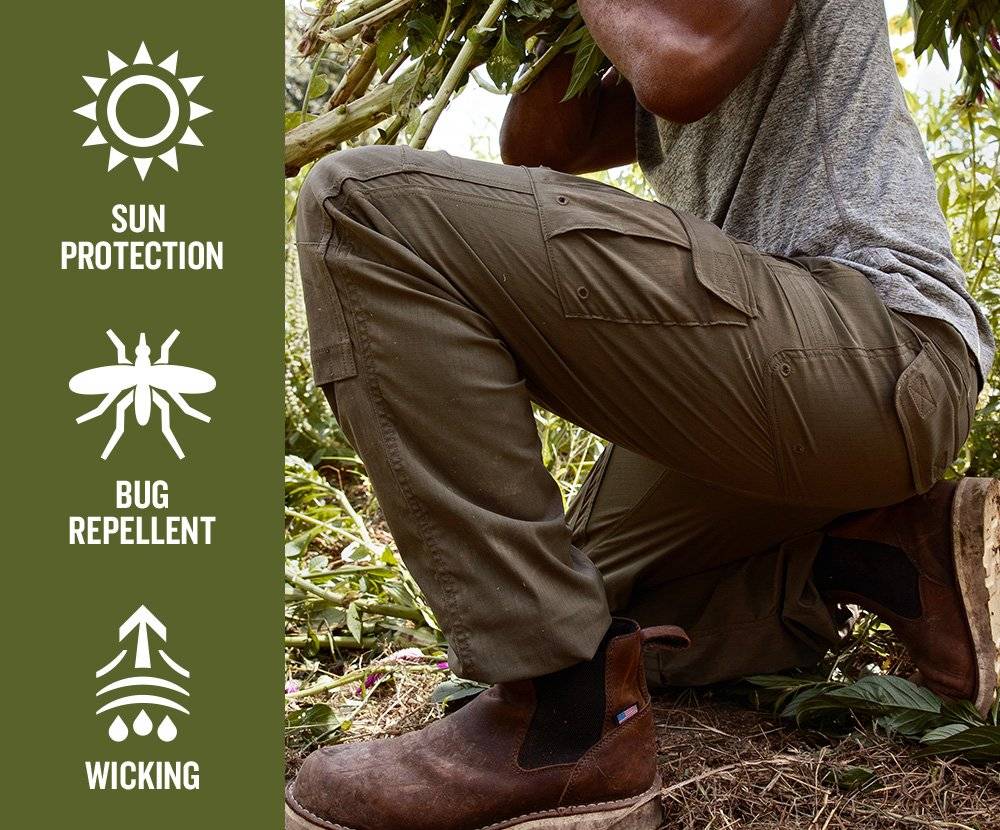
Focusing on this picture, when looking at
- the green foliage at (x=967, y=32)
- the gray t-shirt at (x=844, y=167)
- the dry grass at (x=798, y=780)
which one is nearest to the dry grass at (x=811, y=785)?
the dry grass at (x=798, y=780)

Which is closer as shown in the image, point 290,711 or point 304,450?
point 290,711

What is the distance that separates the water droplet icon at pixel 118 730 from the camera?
126 centimetres

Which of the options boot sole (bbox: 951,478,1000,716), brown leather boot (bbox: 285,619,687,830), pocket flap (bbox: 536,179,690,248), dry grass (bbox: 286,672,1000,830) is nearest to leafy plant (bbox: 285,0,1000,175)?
pocket flap (bbox: 536,179,690,248)

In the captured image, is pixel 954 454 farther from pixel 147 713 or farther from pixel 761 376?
pixel 147 713

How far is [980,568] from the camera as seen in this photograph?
158 centimetres

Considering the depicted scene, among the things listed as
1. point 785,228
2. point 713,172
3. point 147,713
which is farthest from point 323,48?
point 147,713

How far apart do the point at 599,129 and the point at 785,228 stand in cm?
49

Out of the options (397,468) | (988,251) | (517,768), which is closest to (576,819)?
(517,768)

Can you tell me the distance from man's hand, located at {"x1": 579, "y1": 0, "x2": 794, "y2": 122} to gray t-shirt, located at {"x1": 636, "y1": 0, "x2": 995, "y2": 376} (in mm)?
89

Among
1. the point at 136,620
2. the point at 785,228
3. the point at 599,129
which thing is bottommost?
the point at 136,620

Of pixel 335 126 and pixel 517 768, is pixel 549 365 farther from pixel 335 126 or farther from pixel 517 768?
pixel 335 126

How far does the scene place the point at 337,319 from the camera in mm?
Answer: 1300

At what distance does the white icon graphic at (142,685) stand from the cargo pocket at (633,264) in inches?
22.6

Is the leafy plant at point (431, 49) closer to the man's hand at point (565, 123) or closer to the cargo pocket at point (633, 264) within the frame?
the man's hand at point (565, 123)
